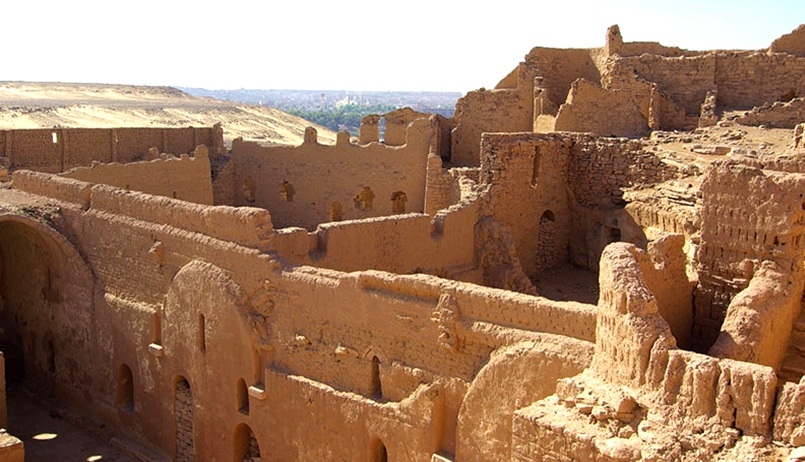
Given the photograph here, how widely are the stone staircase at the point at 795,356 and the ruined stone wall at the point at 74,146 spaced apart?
16.8 meters

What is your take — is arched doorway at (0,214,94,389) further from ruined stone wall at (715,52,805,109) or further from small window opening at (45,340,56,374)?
ruined stone wall at (715,52,805,109)

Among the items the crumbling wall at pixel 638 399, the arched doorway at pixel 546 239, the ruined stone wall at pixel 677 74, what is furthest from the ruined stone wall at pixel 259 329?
the ruined stone wall at pixel 677 74

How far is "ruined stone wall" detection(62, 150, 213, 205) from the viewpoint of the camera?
61.6 feet

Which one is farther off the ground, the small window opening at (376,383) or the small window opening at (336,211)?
the small window opening at (336,211)

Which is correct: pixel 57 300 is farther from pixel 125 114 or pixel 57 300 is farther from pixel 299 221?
pixel 125 114

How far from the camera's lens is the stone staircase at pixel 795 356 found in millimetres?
9508

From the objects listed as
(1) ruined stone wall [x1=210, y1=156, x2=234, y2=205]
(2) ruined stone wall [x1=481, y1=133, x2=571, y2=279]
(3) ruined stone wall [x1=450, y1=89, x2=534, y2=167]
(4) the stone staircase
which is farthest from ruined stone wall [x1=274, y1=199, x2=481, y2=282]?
(1) ruined stone wall [x1=210, y1=156, x2=234, y2=205]

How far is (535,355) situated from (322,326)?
3400 millimetres

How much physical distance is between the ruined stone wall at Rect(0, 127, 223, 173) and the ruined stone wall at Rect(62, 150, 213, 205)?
1277 millimetres

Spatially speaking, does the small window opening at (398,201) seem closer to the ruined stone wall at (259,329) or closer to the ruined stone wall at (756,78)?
the ruined stone wall at (259,329)

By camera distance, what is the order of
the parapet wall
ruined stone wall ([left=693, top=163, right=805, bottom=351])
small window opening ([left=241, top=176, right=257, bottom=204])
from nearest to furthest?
ruined stone wall ([left=693, top=163, right=805, bottom=351]), the parapet wall, small window opening ([left=241, top=176, right=257, bottom=204])

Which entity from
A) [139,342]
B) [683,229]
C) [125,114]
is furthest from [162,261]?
[125,114]

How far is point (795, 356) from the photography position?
9727 mm

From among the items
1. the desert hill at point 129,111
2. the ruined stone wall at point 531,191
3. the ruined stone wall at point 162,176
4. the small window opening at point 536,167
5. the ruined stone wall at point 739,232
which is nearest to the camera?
the ruined stone wall at point 739,232
